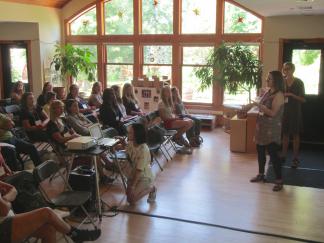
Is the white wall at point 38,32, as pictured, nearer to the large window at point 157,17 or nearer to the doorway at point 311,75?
the large window at point 157,17

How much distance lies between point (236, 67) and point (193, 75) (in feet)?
4.99

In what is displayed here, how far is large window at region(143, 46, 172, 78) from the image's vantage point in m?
9.71

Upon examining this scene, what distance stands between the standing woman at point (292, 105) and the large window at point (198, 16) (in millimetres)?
3786

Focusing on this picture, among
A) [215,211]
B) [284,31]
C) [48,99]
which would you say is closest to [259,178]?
[215,211]

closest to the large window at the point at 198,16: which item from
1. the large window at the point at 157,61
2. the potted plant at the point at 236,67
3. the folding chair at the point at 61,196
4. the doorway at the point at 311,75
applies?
the large window at the point at 157,61

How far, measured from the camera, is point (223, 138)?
26.5ft

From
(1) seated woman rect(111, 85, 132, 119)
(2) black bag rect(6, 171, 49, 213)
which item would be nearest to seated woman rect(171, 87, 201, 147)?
(1) seated woman rect(111, 85, 132, 119)

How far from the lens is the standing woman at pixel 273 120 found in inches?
192

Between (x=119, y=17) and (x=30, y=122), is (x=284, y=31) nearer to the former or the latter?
(x=119, y=17)

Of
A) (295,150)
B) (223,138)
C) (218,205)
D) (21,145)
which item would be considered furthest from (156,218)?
(223,138)

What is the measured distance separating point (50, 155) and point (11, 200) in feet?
8.74

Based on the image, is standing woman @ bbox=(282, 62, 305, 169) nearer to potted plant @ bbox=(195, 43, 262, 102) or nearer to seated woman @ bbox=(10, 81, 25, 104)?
potted plant @ bbox=(195, 43, 262, 102)

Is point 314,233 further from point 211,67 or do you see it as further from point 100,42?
point 100,42

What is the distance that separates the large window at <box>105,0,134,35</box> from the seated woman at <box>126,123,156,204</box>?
19.4ft
